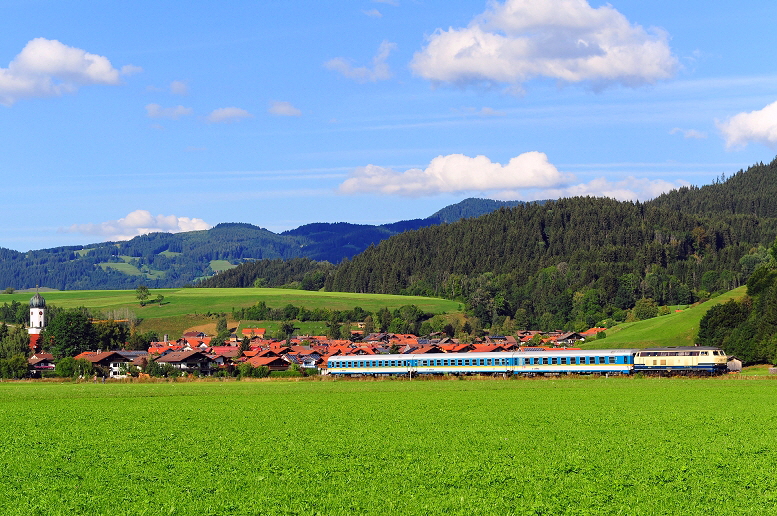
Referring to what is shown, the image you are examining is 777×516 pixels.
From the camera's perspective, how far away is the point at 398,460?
24969 millimetres

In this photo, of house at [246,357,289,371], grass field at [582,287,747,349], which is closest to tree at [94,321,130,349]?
house at [246,357,289,371]

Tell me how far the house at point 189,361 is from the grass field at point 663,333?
5858 centimetres

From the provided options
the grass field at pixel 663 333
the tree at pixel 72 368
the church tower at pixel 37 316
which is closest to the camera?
the tree at pixel 72 368

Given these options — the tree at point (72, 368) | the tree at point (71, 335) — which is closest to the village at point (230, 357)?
the tree at point (72, 368)

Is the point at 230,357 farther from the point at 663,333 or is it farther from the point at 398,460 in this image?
the point at 398,460

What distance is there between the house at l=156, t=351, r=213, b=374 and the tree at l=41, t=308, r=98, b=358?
23813 millimetres

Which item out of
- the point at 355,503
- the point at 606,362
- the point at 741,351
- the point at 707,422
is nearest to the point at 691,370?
the point at 606,362

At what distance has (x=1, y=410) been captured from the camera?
46.4 m

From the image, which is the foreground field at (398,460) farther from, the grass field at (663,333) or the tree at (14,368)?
the grass field at (663,333)

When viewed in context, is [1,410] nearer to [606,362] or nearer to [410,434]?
[410,434]

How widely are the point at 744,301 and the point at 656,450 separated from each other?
108713 mm

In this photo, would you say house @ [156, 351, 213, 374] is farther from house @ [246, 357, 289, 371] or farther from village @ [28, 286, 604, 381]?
house @ [246, 357, 289, 371]

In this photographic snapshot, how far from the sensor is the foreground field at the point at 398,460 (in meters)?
19.6

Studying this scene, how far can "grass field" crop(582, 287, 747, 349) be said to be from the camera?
132 meters
